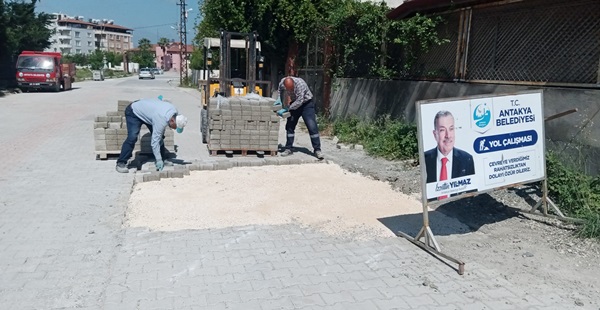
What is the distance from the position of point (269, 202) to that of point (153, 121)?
8.52 feet

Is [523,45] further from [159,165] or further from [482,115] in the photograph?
[159,165]

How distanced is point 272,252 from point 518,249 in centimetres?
252

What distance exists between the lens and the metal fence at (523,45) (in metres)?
6.47

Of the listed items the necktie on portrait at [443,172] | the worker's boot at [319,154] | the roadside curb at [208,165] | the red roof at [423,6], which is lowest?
the roadside curb at [208,165]

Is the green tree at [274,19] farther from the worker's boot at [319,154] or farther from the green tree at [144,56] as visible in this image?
the green tree at [144,56]

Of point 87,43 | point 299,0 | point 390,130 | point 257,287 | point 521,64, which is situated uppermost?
point 87,43

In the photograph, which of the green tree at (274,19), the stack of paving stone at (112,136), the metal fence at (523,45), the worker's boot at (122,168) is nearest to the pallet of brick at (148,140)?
the stack of paving stone at (112,136)

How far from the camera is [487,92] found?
7.61 m

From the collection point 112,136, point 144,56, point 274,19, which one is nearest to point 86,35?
point 144,56

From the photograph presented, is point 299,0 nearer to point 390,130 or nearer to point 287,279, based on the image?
point 390,130

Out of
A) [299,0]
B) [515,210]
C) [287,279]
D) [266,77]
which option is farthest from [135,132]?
[266,77]

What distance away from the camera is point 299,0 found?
57.4 feet

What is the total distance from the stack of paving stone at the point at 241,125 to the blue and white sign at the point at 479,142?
15.4 ft

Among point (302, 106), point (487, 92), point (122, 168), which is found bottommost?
point (122, 168)
